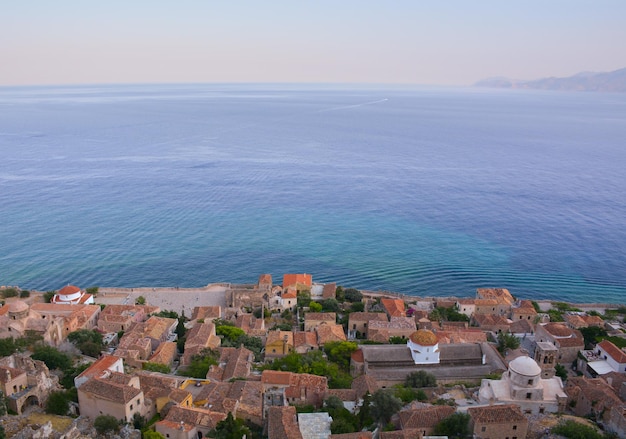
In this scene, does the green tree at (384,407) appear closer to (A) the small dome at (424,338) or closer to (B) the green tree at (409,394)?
(B) the green tree at (409,394)

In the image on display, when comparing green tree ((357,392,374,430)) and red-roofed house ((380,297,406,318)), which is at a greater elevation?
green tree ((357,392,374,430))

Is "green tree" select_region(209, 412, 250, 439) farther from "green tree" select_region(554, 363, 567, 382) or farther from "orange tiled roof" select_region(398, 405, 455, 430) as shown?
"green tree" select_region(554, 363, 567, 382)

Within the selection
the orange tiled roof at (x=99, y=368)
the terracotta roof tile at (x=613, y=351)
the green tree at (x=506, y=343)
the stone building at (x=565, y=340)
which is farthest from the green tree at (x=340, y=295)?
the orange tiled roof at (x=99, y=368)

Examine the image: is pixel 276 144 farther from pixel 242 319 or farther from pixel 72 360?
pixel 72 360

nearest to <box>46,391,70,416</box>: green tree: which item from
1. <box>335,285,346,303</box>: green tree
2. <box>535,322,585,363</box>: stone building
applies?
<box>335,285,346,303</box>: green tree

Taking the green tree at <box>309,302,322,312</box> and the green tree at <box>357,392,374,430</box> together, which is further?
the green tree at <box>309,302,322,312</box>

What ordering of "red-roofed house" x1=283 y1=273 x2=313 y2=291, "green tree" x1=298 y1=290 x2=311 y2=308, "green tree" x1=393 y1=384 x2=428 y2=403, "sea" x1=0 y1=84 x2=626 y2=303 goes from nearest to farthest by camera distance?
"green tree" x1=393 y1=384 x2=428 y2=403 → "green tree" x1=298 y1=290 x2=311 y2=308 → "red-roofed house" x1=283 y1=273 x2=313 y2=291 → "sea" x1=0 y1=84 x2=626 y2=303
